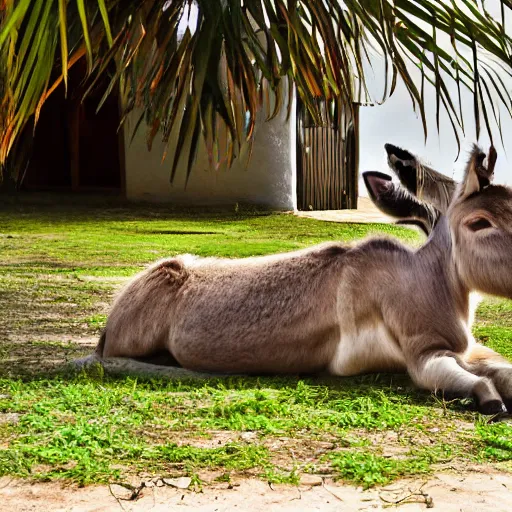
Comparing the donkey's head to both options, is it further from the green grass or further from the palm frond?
the palm frond

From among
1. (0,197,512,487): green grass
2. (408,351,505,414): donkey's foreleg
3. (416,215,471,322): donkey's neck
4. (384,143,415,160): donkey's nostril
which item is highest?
(384,143,415,160): donkey's nostril

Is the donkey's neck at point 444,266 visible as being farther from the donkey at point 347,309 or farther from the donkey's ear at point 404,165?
the donkey's ear at point 404,165

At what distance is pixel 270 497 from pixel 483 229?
5.98 ft

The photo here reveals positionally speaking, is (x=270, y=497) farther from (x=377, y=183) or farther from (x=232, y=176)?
(x=232, y=176)

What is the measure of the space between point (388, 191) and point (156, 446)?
188cm

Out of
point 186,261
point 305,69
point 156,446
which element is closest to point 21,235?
point 305,69

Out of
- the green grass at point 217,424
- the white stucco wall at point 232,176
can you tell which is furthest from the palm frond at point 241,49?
the white stucco wall at point 232,176

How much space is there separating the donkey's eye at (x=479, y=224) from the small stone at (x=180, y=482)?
6.11 ft

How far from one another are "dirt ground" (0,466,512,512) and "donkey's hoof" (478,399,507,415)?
77cm

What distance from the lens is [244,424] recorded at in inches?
132

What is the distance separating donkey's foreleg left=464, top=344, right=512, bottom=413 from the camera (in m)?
3.68

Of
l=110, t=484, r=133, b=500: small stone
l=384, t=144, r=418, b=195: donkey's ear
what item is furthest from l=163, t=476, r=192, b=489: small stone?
l=384, t=144, r=418, b=195: donkey's ear

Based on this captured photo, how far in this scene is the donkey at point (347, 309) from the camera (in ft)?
12.7

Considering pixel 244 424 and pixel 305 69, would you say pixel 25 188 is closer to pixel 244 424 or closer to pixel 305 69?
pixel 305 69
